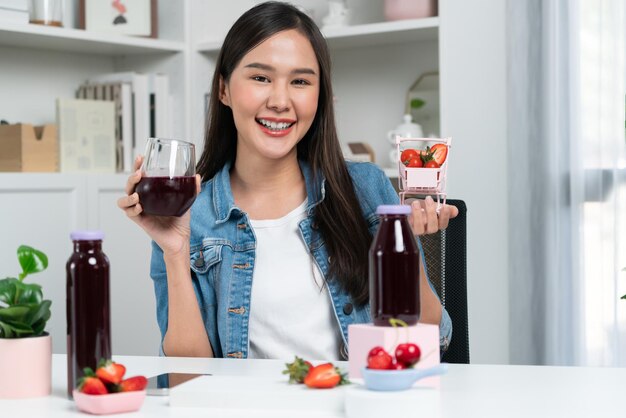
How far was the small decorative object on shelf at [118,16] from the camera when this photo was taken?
3.28 meters

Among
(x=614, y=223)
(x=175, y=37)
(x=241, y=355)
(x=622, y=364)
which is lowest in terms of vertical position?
(x=622, y=364)

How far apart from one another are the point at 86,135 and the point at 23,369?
201cm

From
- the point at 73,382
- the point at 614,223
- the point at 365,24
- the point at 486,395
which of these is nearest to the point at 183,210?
the point at 73,382

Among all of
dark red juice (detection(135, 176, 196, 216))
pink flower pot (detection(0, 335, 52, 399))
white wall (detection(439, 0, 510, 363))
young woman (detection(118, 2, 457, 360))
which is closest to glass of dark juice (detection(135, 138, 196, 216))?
dark red juice (detection(135, 176, 196, 216))

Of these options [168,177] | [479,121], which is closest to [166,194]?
[168,177]

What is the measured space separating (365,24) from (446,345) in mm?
1783

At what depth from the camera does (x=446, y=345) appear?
1.89m

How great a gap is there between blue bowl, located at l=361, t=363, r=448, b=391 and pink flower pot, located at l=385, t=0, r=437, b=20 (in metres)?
2.07

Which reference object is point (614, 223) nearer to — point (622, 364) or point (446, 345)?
point (622, 364)

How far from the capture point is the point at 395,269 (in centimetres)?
126

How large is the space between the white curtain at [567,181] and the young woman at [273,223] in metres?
0.97

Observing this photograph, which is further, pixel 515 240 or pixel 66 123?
pixel 66 123

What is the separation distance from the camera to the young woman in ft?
6.19

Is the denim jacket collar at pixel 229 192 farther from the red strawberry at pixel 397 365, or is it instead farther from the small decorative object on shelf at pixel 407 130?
the small decorative object on shelf at pixel 407 130
